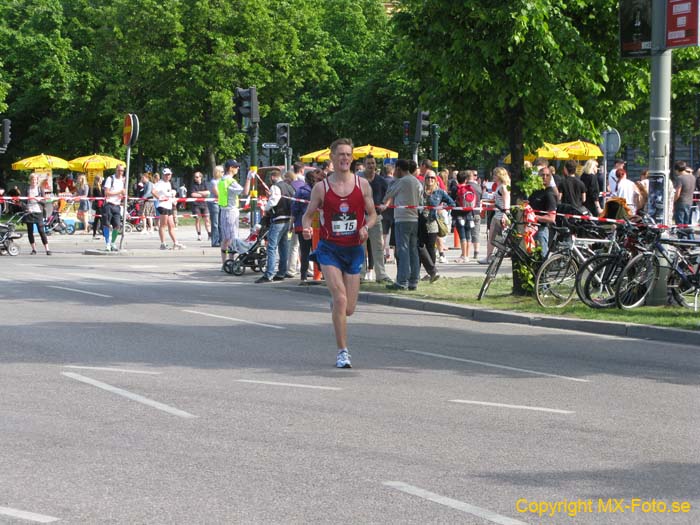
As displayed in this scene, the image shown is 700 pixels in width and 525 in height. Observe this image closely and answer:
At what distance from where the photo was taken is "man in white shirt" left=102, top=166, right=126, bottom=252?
87.2ft

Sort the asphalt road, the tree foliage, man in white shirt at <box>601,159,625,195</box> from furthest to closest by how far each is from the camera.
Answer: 1. the tree foliage
2. man in white shirt at <box>601,159,625,195</box>
3. the asphalt road

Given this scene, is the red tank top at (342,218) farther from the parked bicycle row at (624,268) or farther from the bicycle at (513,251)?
the bicycle at (513,251)

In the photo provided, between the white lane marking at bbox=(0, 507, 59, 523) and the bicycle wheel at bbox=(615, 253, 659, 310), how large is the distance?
1026 cm

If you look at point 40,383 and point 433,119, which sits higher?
point 433,119

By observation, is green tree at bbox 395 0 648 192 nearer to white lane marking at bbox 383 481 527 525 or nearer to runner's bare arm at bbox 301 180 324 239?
runner's bare arm at bbox 301 180 324 239

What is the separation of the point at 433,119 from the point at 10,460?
11.7 metres

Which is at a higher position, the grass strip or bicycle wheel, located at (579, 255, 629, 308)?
bicycle wheel, located at (579, 255, 629, 308)

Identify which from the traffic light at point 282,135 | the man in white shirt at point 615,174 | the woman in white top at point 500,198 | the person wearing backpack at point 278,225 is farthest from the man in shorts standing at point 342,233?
the traffic light at point 282,135

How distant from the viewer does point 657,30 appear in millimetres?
14922

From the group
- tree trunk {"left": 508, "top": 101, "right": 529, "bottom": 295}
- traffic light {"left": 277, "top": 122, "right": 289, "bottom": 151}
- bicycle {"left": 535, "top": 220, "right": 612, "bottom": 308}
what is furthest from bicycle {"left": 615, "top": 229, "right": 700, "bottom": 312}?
traffic light {"left": 277, "top": 122, "right": 289, "bottom": 151}

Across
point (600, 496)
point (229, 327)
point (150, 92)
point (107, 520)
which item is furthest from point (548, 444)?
point (150, 92)

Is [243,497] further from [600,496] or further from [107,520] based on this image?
[600,496]

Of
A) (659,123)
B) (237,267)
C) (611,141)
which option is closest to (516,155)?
(659,123)

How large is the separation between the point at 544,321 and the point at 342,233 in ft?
14.8
